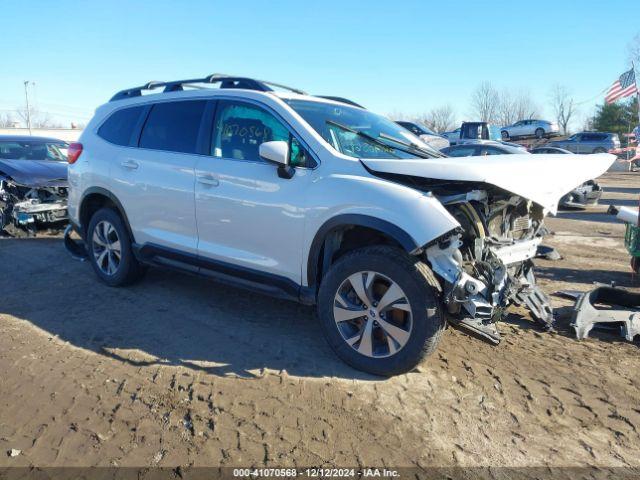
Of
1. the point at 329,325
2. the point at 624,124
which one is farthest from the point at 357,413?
the point at 624,124

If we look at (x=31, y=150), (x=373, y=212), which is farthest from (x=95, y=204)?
(x=31, y=150)

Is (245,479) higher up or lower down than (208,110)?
lower down

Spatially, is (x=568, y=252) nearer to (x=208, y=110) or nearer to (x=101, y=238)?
(x=208, y=110)

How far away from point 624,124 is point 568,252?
150 feet

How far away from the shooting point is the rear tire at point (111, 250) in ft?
16.6

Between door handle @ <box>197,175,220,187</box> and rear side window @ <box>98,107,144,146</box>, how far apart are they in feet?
4.27

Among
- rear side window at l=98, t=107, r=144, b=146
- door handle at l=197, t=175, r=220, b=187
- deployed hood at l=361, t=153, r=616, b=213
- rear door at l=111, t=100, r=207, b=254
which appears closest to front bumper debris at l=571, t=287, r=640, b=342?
deployed hood at l=361, t=153, r=616, b=213

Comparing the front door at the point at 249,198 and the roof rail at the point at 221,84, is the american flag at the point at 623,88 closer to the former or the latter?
the roof rail at the point at 221,84

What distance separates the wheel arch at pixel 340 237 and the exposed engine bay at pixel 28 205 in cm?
595

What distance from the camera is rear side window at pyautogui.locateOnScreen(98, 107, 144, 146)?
502 centimetres

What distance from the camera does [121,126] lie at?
16.8ft

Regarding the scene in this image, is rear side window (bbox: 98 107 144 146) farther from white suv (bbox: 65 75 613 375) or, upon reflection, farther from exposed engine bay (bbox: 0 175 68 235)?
exposed engine bay (bbox: 0 175 68 235)

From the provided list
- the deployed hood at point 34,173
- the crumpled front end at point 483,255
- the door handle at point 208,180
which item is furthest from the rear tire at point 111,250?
the crumpled front end at point 483,255

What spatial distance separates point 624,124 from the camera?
44719 mm
